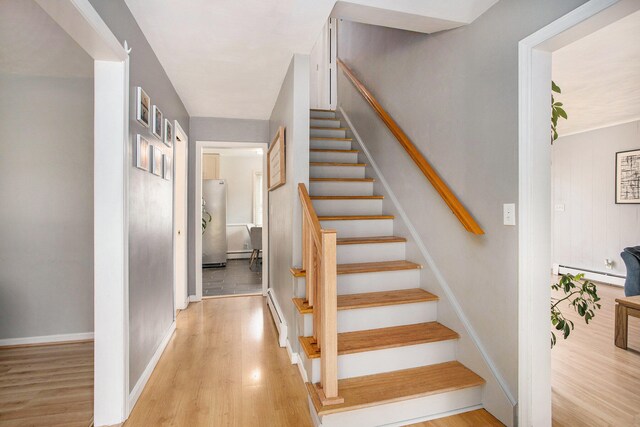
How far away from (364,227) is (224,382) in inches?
64.8

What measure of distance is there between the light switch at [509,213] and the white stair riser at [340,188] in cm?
168

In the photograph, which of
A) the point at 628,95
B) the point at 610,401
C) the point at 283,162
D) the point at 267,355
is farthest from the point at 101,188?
the point at 628,95

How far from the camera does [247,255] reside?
Result: 758 centimetres

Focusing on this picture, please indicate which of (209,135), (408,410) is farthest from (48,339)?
(408,410)

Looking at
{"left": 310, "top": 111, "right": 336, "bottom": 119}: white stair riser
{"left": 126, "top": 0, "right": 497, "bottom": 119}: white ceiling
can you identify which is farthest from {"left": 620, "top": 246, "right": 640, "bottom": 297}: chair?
{"left": 310, "top": 111, "right": 336, "bottom": 119}: white stair riser

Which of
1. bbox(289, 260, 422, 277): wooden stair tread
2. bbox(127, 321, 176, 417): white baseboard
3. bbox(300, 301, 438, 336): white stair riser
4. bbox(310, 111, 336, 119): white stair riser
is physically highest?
bbox(310, 111, 336, 119): white stair riser

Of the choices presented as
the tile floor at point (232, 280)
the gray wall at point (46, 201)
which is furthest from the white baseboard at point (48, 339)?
the tile floor at point (232, 280)

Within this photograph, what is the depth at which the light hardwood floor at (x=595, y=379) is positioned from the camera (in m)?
1.81

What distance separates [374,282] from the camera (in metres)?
2.39

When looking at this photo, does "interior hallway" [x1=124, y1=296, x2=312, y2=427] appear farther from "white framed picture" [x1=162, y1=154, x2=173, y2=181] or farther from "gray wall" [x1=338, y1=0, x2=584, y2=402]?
"white framed picture" [x1=162, y1=154, x2=173, y2=181]

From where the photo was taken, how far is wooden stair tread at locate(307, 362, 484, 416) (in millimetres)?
1657

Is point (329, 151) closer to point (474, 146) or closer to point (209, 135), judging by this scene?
point (209, 135)

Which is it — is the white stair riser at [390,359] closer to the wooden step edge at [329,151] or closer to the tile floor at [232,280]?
the wooden step edge at [329,151]

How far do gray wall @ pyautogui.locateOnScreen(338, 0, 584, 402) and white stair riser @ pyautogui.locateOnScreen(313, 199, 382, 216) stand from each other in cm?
33
